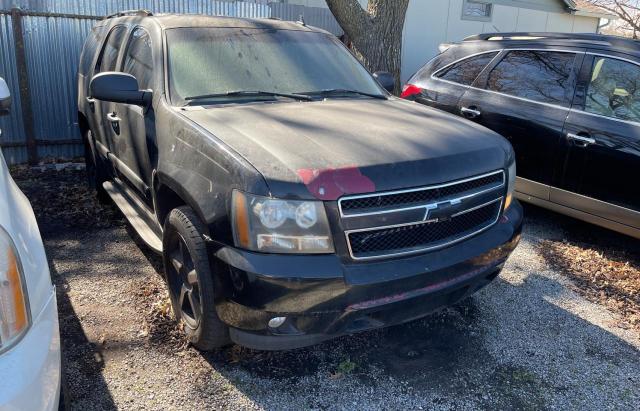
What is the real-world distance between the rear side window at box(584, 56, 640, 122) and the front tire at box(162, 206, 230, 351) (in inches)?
150

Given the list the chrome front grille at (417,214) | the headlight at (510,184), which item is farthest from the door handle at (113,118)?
the headlight at (510,184)

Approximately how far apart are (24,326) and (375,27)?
689 cm

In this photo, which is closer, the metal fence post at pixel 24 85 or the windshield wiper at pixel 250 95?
the windshield wiper at pixel 250 95

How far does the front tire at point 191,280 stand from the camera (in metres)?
2.72

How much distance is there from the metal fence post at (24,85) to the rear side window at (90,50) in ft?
6.63

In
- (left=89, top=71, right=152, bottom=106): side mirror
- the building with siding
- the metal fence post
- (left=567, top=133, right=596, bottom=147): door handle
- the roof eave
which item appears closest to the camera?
(left=89, top=71, right=152, bottom=106): side mirror

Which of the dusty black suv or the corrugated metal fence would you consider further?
the corrugated metal fence

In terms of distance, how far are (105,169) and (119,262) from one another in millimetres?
1189

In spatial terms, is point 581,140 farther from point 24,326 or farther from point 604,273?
point 24,326

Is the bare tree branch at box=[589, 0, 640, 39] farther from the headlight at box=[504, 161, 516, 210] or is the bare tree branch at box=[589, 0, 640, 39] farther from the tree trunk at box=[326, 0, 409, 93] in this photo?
the headlight at box=[504, 161, 516, 210]

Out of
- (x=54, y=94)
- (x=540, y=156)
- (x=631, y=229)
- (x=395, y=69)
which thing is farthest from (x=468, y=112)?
(x=54, y=94)

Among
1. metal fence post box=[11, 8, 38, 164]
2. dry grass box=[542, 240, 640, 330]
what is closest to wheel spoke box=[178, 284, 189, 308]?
dry grass box=[542, 240, 640, 330]

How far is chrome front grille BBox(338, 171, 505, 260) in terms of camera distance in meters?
2.49

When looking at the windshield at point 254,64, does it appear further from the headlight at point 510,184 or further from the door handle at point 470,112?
the door handle at point 470,112
